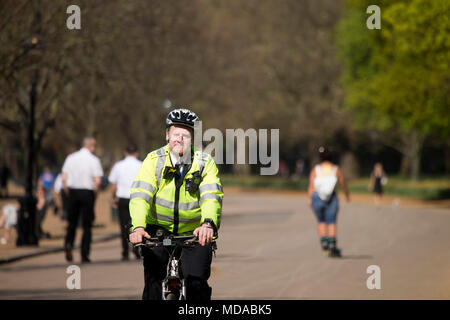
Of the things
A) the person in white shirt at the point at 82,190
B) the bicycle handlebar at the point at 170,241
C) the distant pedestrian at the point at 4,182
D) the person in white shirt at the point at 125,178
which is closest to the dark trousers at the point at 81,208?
the person in white shirt at the point at 82,190

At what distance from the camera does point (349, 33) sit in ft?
168

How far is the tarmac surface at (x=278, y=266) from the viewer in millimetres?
10906

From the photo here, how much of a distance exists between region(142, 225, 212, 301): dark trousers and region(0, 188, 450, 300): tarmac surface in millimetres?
4341

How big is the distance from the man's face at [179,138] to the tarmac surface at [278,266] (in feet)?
15.0

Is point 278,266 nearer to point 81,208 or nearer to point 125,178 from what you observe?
point 125,178

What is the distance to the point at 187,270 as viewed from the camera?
5980mm

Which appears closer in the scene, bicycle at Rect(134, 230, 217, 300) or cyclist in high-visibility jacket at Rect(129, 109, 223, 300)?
bicycle at Rect(134, 230, 217, 300)

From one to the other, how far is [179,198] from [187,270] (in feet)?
1.54

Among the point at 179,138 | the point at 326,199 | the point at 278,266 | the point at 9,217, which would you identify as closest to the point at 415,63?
the point at 326,199

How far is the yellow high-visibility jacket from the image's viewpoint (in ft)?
19.5

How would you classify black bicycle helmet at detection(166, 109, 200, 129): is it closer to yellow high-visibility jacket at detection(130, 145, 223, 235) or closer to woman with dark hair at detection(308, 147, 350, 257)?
yellow high-visibility jacket at detection(130, 145, 223, 235)

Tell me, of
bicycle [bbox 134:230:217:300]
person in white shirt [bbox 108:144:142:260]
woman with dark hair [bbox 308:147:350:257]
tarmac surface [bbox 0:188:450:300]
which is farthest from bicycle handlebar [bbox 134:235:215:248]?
woman with dark hair [bbox 308:147:350:257]

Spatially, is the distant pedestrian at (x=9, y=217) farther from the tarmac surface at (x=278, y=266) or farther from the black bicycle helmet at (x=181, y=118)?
the black bicycle helmet at (x=181, y=118)
